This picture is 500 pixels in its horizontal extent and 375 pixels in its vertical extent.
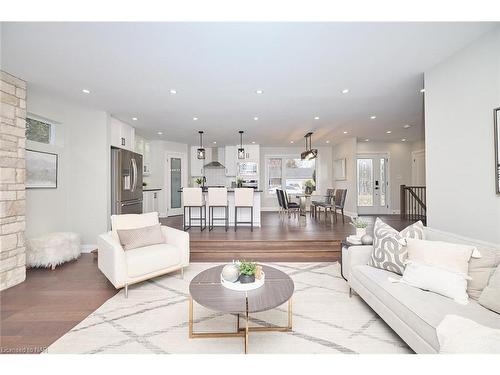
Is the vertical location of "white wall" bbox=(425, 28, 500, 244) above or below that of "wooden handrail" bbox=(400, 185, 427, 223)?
above

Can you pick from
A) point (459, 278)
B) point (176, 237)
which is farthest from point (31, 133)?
point (459, 278)

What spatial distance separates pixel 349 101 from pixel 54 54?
4.28m

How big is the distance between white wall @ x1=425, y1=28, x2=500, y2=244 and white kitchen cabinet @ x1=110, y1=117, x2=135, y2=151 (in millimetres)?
5562

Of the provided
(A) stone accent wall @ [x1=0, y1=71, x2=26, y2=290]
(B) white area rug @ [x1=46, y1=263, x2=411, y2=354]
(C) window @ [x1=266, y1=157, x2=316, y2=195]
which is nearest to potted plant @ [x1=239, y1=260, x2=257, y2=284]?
(B) white area rug @ [x1=46, y1=263, x2=411, y2=354]

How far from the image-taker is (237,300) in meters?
1.72

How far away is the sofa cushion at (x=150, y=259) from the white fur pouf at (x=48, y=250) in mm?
1729

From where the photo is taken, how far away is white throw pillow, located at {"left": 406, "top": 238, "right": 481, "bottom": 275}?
178 cm

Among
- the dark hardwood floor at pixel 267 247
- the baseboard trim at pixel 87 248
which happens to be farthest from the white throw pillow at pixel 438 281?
the baseboard trim at pixel 87 248

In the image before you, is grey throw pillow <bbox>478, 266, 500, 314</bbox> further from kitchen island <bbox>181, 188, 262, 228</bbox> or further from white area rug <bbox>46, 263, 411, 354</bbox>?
kitchen island <bbox>181, 188, 262, 228</bbox>

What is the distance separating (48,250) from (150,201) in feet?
Result: 11.4

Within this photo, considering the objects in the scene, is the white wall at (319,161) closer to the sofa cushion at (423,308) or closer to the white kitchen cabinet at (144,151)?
the white kitchen cabinet at (144,151)

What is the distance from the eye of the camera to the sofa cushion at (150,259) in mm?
2674

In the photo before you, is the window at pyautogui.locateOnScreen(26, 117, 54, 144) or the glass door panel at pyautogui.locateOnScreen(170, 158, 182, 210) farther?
the glass door panel at pyautogui.locateOnScreen(170, 158, 182, 210)

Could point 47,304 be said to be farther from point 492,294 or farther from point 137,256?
point 492,294
